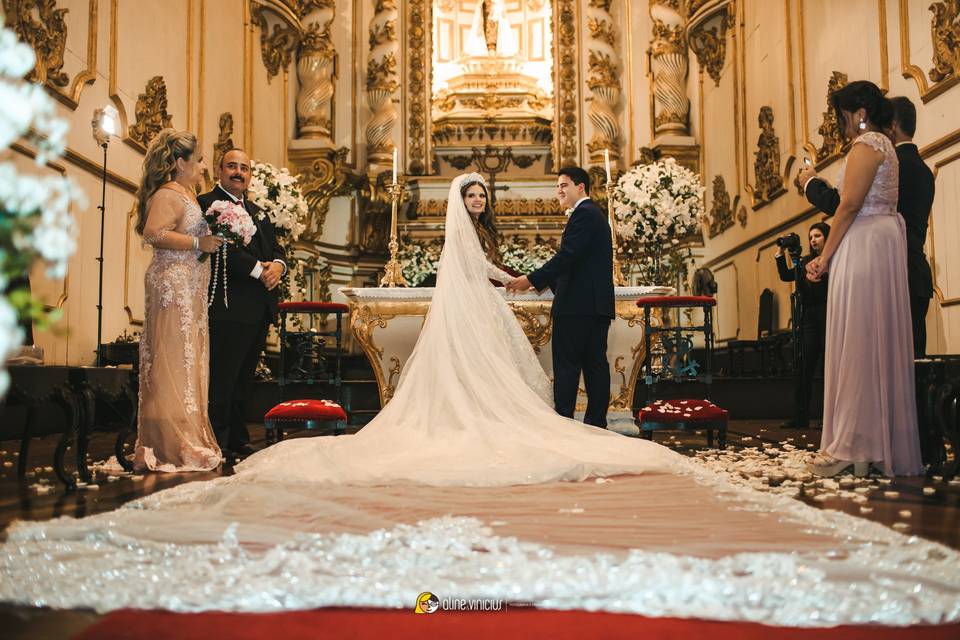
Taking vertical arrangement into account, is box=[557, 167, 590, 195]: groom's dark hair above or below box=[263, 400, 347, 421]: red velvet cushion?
above

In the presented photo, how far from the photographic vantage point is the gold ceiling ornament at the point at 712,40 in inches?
450

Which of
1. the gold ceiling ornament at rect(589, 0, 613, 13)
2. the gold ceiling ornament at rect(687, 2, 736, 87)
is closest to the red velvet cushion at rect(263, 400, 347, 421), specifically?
the gold ceiling ornament at rect(687, 2, 736, 87)

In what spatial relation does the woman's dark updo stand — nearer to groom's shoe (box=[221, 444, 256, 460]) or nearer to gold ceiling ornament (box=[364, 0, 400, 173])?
groom's shoe (box=[221, 444, 256, 460])

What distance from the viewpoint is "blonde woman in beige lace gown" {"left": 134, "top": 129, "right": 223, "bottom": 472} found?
473 cm

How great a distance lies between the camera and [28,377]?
12.9 feet

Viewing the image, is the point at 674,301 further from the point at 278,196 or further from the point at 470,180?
the point at 278,196

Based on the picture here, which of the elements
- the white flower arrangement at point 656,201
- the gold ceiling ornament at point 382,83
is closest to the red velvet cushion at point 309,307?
the white flower arrangement at point 656,201

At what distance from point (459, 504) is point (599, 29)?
10352mm

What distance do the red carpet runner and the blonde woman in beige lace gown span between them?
298 centimetres

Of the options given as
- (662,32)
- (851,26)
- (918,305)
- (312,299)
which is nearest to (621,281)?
(918,305)

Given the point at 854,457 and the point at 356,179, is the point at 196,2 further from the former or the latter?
the point at 854,457

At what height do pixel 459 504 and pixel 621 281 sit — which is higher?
pixel 621 281

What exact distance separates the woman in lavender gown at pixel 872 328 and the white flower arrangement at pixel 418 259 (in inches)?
211

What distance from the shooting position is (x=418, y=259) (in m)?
9.97
